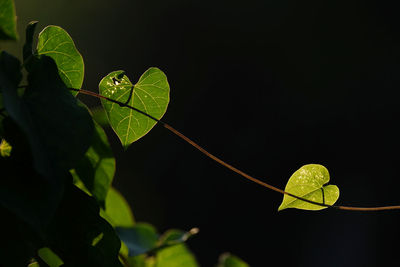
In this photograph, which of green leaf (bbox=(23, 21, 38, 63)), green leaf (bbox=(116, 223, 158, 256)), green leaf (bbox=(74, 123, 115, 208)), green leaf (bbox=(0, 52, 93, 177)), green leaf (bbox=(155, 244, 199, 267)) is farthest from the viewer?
green leaf (bbox=(155, 244, 199, 267))

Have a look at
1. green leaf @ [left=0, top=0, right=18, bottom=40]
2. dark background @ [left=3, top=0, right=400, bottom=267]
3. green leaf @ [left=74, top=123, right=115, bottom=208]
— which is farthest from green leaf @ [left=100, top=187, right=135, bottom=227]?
dark background @ [left=3, top=0, right=400, bottom=267]

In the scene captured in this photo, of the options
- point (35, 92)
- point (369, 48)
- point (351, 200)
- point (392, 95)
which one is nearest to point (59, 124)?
point (35, 92)

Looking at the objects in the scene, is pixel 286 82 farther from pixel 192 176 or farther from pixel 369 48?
pixel 192 176

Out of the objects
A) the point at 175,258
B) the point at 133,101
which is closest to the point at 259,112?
the point at 175,258

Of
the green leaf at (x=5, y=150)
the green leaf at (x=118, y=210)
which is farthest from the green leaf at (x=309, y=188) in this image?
the green leaf at (x=118, y=210)

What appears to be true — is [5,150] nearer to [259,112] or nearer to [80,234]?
[80,234]

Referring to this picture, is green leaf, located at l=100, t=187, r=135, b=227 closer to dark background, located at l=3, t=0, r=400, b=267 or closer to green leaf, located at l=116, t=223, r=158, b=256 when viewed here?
green leaf, located at l=116, t=223, r=158, b=256
